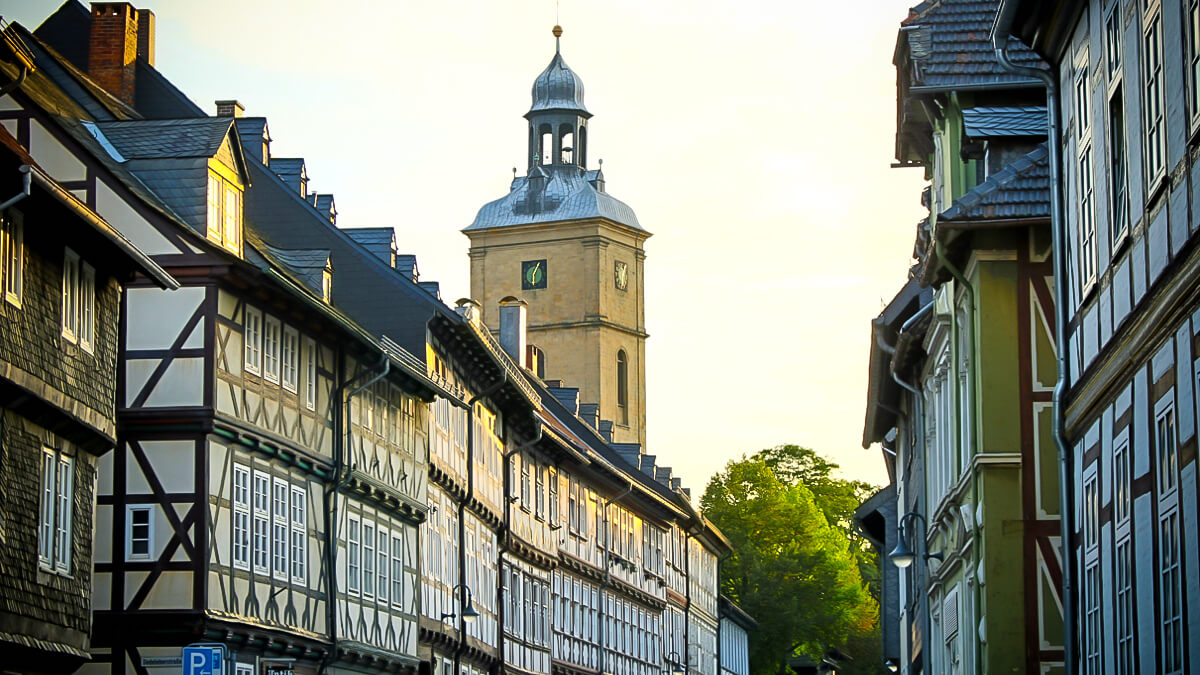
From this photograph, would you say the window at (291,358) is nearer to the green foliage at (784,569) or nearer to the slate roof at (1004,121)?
the slate roof at (1004,121)

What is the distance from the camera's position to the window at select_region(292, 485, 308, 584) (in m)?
30.8

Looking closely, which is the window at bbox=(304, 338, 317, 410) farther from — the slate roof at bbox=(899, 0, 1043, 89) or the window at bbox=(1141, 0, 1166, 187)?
the window at bbox=(1141, 0, 1166, 187)

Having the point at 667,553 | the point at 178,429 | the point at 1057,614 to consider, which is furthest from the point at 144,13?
the point at 667,553

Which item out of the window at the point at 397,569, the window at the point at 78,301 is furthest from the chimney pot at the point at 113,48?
the window at the point at 78,301

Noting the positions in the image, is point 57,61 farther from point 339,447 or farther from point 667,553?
point 667,553

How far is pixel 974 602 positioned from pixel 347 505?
1240cm

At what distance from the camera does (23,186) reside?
18.7 metres

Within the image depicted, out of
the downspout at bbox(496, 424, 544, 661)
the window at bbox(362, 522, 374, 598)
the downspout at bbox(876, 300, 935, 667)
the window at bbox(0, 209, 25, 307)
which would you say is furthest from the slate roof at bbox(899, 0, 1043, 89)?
the downspout at bbox(496, 424, 544, 661)

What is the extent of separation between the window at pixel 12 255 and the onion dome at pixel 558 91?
90.7m

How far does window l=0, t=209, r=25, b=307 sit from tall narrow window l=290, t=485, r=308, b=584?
11.2 m

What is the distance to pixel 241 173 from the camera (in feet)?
102

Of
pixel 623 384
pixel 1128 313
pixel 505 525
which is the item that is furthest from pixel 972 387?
pixel 623 384

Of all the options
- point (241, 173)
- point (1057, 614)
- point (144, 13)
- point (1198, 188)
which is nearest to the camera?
point (1198, 188)

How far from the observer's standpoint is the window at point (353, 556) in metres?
33.5
